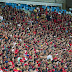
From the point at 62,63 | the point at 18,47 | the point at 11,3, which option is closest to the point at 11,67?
the point at 18,47

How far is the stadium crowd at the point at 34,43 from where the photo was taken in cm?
381

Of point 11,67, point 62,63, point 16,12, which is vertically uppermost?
point 16,12

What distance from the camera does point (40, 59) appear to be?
4184 mm

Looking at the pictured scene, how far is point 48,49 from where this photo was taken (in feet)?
15.9

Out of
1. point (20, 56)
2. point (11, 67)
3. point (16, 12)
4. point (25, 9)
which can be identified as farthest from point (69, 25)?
point (11, 67)

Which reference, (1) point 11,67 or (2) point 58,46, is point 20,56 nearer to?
(1) point 11,67

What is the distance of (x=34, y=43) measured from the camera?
5.08 meters

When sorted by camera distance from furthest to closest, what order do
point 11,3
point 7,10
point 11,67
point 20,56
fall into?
point 11,3
point 7,10
point 20,56
point 11,67

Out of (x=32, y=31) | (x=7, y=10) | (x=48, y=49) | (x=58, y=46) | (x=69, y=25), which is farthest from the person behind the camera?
(x=69, y=25)

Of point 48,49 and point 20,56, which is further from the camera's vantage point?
point 48,49

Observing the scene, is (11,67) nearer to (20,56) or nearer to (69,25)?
(20,56)

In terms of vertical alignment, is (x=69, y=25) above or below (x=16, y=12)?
below

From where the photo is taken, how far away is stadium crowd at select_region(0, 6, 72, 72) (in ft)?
12.5

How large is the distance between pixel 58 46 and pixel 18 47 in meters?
1.78
